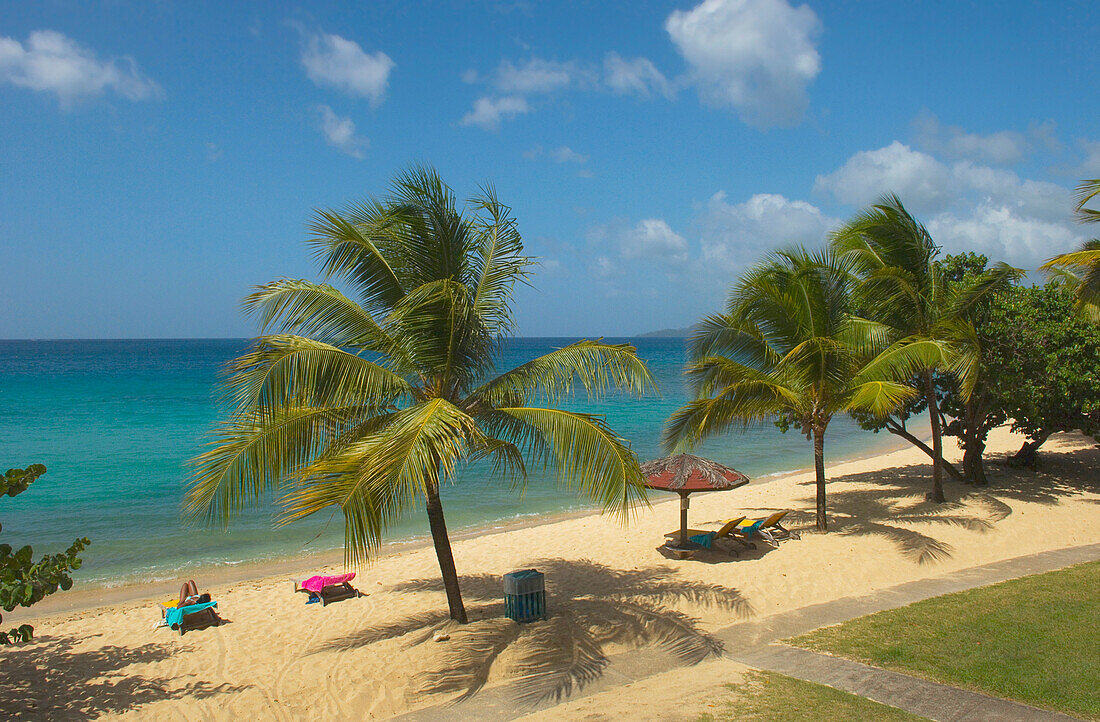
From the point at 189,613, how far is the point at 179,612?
12 centimetres

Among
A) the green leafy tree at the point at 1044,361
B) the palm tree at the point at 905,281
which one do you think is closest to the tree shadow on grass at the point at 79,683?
the palm tree at the point at 905,281

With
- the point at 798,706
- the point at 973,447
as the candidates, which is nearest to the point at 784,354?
the point at 973,447

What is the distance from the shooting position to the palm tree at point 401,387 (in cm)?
604

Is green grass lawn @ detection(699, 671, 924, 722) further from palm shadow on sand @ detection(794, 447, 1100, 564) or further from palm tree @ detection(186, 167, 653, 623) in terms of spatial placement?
palm shadow on sand @ detection(794, 447, 1100, 564)

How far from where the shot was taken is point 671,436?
11773mm

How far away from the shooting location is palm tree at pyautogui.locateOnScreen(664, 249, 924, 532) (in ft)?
37.6

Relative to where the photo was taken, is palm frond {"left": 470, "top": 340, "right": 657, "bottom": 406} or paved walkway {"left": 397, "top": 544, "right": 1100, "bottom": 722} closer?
paved walkway {"left": 397, "top": 544, "right": 1100, "bottom": 722}

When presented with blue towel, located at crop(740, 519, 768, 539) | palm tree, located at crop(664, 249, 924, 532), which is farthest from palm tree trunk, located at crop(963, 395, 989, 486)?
blue towel, located at crop(740, 519, 768, 539)

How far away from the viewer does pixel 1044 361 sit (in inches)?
527

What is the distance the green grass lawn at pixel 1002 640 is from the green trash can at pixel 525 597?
9.43 feet

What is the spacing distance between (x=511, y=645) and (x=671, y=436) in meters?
5.01

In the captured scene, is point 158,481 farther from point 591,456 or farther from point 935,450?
point 935,450

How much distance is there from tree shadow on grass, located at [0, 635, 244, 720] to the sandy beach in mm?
27

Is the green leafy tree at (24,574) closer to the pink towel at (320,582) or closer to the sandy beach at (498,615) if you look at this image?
the sandy beach at (498,615)
